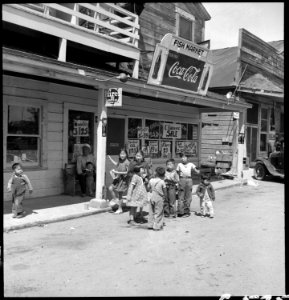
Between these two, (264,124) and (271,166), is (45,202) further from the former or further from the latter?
→ (264,124)

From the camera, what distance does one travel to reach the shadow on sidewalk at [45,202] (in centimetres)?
896

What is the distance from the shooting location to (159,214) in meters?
7.70

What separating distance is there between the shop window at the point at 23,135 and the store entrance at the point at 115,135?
2.85 m

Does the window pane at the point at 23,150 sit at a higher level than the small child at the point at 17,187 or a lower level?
higher

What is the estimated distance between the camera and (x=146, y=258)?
5758mm

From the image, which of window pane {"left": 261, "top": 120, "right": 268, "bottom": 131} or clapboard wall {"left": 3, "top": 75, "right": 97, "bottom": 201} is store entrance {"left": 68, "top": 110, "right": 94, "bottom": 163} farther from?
window pane {"left": 261, "top": 120, "right": 268, "bottom": 131}

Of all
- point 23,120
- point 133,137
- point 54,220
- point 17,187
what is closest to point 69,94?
point 23,120

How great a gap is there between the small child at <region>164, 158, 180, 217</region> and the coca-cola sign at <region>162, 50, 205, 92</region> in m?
4.42

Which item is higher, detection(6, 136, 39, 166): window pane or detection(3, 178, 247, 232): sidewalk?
detection(6, 136, 39, 166): window pane

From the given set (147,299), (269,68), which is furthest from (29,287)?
(269,68)

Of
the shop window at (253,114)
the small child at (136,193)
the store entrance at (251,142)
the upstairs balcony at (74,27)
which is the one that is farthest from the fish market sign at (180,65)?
the store entrance at (251,142)

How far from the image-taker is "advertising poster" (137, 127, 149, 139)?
46.5ft

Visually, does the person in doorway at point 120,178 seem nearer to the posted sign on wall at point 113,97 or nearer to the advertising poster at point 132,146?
the posted sign on wall at point 113,97

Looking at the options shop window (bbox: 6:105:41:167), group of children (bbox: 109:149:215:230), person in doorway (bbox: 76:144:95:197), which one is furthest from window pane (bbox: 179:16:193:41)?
group of children (bbox: 109:149:215:230)
